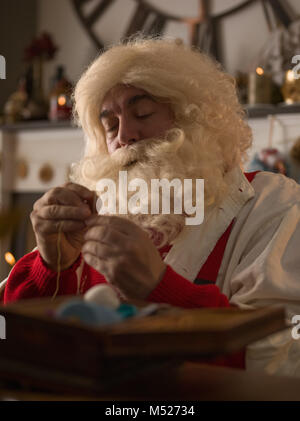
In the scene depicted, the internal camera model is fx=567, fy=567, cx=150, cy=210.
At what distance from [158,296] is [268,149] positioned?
5.10 ft

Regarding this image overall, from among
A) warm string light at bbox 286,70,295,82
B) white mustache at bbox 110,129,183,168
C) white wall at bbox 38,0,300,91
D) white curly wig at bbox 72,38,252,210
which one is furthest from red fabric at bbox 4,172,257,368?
white wall at bbox 38,0,300,91

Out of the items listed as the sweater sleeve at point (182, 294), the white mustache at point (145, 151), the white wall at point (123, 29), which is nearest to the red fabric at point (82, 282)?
the sweater sleeve at point (182, 294)

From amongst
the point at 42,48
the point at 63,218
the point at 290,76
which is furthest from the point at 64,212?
the point at 42,48

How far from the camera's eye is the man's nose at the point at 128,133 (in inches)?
52.6

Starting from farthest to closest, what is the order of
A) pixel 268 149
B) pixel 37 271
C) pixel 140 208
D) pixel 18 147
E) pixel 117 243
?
pixel 18 147, pixel 268 149, pixel 140 208, pixel 37 271, pixel 117 243

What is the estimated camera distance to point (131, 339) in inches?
22.4

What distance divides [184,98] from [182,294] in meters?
0.64

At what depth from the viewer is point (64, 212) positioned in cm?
100

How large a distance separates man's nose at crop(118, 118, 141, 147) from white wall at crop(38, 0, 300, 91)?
151cm

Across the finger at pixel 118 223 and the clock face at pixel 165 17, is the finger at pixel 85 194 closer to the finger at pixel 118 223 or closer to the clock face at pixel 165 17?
the finger at pixel 118 223

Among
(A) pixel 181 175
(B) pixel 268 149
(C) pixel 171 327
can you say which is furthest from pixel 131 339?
(B) pixel 268 149

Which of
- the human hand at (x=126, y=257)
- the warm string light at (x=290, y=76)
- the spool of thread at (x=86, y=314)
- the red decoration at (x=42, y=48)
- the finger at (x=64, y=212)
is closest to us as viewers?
the spool of thread at (x=86, y=314)

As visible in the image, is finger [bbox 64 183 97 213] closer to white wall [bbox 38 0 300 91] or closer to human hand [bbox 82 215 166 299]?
human hand [bbox 82 215 166 299]
